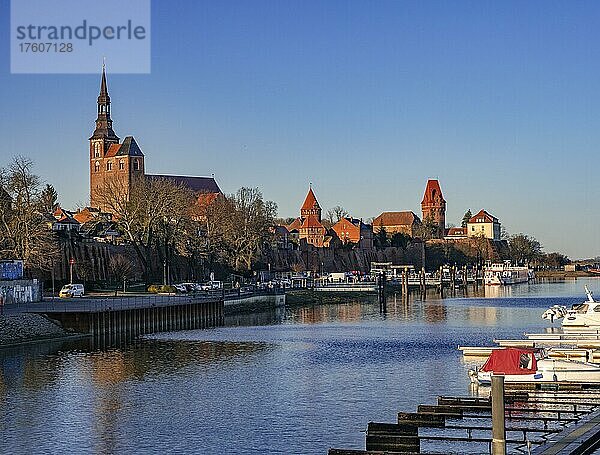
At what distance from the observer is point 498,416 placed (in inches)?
790

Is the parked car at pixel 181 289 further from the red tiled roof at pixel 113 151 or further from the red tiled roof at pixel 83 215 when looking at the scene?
the red tiled roof at pixel 113 151

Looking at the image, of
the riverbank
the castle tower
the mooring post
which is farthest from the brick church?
the mooring post

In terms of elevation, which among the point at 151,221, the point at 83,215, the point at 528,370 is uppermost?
the point at 83,215

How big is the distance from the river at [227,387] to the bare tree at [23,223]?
18585 millimetres

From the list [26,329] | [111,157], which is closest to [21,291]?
[26,329]

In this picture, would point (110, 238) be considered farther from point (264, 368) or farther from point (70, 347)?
point (264, 368)

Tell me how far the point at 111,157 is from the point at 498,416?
178m

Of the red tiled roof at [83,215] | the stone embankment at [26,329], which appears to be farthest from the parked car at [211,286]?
the red tiled roof at [83,215]

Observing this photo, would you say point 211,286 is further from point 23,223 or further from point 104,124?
point 104,124

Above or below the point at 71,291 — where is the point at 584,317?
below

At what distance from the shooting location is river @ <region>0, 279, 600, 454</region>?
29.0 m

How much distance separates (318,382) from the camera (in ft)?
→ 130

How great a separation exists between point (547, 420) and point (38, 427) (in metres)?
15.8

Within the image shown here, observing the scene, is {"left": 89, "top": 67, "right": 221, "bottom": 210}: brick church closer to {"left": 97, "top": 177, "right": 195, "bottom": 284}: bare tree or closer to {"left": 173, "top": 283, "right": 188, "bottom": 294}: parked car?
{"left": 97, "top": 177, "right": 195, "bottom": 284}: bare tree
